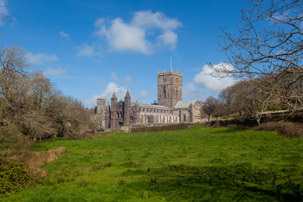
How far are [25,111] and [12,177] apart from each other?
555 inches

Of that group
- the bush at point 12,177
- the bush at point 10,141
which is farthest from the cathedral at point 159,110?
the bush at point 12,177

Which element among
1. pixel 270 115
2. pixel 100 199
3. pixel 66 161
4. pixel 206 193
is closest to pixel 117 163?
pixel 66 161

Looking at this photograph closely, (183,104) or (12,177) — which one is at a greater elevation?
(183,104)

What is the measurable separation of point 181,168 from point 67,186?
506 cm

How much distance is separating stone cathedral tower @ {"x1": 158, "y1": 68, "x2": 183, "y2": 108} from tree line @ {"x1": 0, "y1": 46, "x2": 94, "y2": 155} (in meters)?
79.6

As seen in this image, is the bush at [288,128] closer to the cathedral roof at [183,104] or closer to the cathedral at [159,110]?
the cathedral at [159,110]

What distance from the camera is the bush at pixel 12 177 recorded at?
951 centimetres

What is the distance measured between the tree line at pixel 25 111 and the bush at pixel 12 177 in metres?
3.19

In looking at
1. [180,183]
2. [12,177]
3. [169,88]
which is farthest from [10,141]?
[169,88]

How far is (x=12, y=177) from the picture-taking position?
10125 millimetres

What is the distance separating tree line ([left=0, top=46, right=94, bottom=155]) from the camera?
15443 mm

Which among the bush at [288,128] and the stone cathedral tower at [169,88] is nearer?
the bush at [288,128]

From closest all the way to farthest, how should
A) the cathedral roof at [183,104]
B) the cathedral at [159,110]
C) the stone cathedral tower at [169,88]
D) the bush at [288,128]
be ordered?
the bush at [288,128] → the cathedral at [159,110] → the cathedral roof at [183,104] → the stone cathedral tower at [169,88]

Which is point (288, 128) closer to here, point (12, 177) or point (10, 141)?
point (12, 177)
